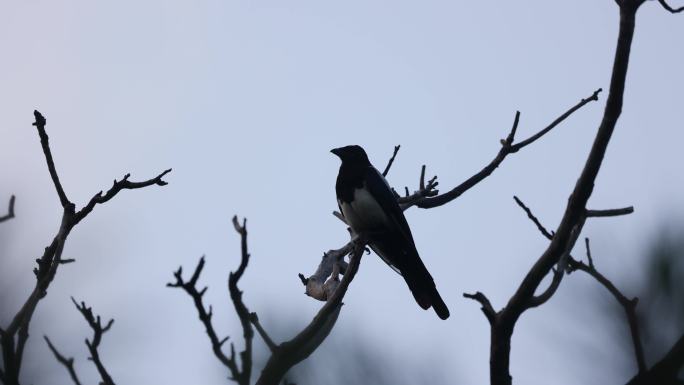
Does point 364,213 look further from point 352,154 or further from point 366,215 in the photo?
point 352,154

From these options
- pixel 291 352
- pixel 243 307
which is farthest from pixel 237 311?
pixel 291 352

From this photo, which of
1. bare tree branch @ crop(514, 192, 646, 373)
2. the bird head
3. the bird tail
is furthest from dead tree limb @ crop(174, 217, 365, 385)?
the bird head

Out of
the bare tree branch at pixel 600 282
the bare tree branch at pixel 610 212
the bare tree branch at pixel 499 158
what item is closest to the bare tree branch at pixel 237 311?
the bare tree branch at pixel 600 282

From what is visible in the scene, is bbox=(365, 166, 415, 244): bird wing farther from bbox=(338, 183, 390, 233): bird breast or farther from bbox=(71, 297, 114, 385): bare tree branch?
bbox=(71, 297, 114, 385): bare tree branch

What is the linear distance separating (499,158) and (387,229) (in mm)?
1280

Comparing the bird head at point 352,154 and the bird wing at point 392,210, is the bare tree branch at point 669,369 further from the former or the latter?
the bird head at point 352,154

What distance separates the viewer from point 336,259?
16.0 feet

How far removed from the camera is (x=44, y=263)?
3.34 meters

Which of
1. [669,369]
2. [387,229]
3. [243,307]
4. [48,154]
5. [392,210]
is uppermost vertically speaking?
[48,154]

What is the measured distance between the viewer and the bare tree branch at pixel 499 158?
4.41 metres

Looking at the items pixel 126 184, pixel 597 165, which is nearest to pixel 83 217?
pixel 126 184

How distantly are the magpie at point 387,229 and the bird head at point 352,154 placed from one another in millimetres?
434

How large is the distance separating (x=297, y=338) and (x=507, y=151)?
2264 millimetres

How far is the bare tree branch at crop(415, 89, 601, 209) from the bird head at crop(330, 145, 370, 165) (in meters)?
1.40
